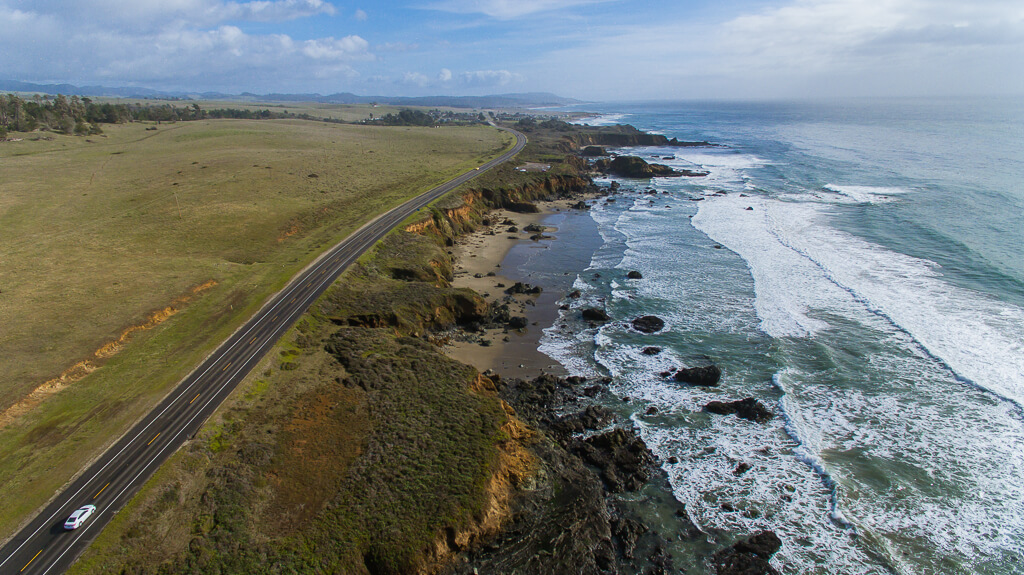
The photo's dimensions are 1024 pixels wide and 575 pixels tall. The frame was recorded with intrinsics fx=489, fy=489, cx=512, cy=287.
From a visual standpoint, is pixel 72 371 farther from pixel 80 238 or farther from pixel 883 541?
pixel 883 541

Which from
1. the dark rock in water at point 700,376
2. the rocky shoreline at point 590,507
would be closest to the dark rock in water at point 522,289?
the rocky shoreline at point 590,507

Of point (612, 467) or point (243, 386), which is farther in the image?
point (243, 386)

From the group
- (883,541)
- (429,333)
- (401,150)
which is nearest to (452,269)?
(429,333)

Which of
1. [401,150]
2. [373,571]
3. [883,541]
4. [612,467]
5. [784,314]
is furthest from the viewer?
[401,150]

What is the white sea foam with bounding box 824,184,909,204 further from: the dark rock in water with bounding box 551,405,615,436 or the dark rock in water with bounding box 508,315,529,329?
the dark rock in water with bounding box 551,405,615,436

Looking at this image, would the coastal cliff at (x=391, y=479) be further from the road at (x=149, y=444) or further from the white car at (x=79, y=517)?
the white car at (x=79, y=517)

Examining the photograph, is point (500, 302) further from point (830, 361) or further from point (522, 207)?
point (522, 207)

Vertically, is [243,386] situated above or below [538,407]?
above

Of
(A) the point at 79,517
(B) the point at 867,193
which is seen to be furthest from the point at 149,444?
(B) the point at 867,193
